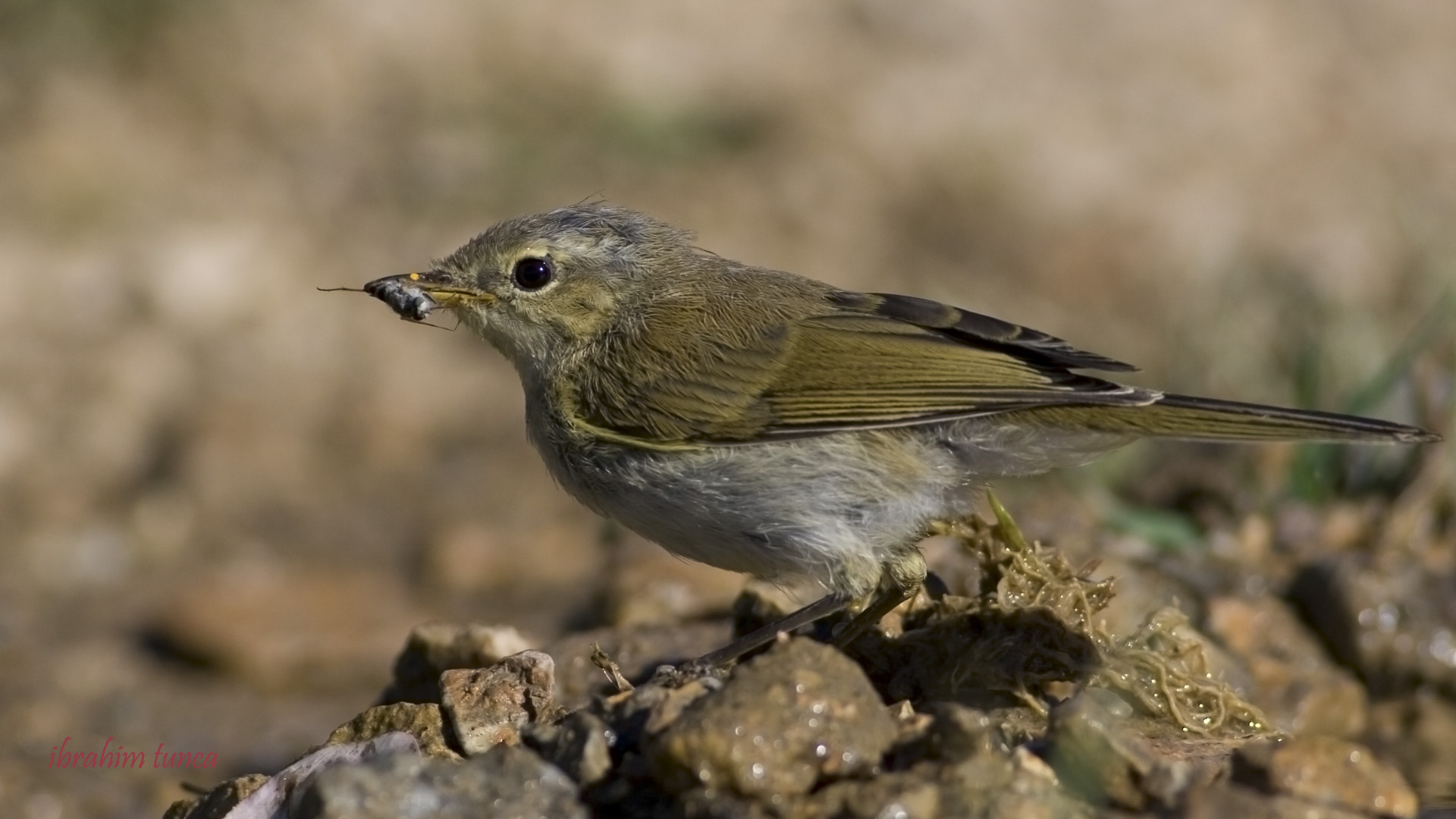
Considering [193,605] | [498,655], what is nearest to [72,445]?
[193,605]

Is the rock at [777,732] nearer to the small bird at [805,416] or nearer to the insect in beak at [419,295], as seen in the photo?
the small bird at [805,416]

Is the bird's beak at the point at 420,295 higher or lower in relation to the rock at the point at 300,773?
higher

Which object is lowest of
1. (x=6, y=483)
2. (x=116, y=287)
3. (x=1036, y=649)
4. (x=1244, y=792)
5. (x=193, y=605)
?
(x=1244, y=792)

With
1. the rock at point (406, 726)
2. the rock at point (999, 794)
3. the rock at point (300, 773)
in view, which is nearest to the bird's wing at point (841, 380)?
the rock at point (406, 726)

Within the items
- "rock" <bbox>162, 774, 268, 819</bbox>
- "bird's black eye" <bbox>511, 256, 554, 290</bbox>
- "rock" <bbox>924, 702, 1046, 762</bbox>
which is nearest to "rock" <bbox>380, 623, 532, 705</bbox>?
"rock" <bbox>162, 774, 268, 819</bbox>

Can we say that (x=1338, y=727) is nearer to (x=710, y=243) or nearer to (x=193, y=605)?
(x=193, y=605)

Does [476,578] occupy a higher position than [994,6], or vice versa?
[994,6]
